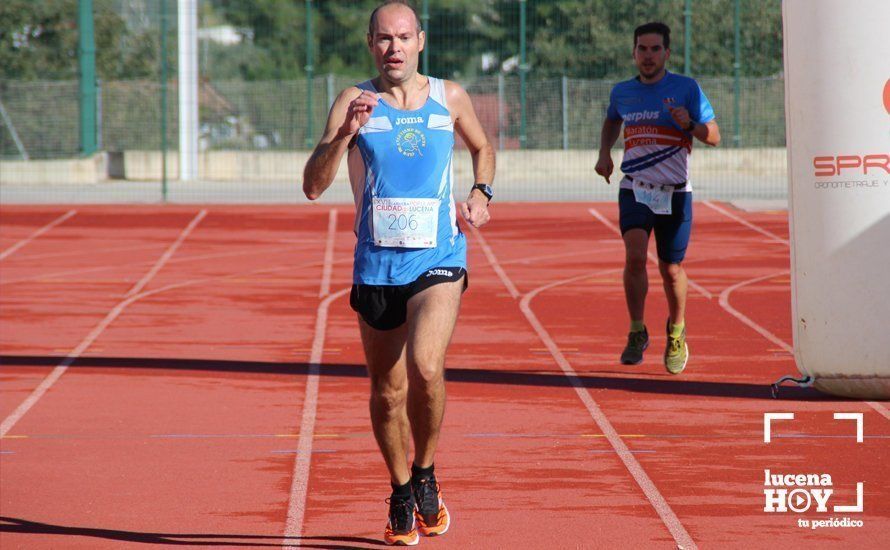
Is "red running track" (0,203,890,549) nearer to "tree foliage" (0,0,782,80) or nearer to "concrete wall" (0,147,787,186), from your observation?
"tree foliage" (0,0,782,80)

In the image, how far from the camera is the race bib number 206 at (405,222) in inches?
213

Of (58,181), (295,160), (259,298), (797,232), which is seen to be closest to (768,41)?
(295,160)

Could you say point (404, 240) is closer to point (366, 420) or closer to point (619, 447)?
point (619, 447)

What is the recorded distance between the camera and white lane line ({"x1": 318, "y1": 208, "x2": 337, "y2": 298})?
14031 millimetres

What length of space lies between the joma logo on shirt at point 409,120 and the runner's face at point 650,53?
12.3 feet

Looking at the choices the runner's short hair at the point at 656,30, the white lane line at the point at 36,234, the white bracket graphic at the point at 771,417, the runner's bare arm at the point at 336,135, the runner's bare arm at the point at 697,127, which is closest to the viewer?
the runner's bare arm at the point at 336,135

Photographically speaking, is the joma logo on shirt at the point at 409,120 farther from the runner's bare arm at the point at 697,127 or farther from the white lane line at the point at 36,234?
the white lane line at the point at 36,234

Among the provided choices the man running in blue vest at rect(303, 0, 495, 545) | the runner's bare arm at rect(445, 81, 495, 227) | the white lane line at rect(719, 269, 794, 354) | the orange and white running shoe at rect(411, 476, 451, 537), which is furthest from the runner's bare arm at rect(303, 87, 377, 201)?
the white lane line at rect(719, 269, 794, 354)

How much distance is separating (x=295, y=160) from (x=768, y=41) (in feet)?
31.7

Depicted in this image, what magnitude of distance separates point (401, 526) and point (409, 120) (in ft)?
4.82

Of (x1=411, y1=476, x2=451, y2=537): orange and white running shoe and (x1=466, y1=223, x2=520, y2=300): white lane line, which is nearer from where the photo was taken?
(x1=411, y1=476, x2=451, y2=537): orange and white running shoe

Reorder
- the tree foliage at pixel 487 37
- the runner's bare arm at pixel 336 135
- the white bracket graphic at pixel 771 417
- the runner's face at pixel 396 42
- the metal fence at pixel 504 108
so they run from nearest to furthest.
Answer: the runner's bare arm at pixel 336 135, the runner's face at pixel 396 42, the white bracket graphic at pixel 771 417, the metal fence at pixel 504 108, the tree foliage at pixel 487 37

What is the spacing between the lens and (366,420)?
7.85 meters

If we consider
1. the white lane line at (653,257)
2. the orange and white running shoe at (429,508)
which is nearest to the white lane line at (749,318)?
the white lane line at (653,257)
